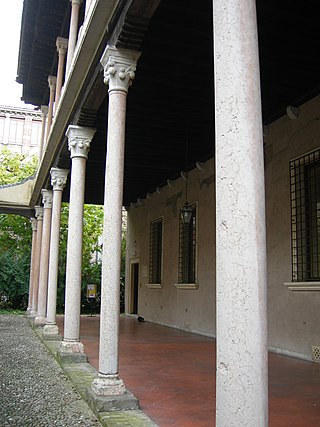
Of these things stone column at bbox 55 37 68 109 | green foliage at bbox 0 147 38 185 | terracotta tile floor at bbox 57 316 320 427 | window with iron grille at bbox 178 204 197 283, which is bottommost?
terracotta tile floor at bbox 57 316 320 427

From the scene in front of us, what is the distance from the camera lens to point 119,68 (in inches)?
209

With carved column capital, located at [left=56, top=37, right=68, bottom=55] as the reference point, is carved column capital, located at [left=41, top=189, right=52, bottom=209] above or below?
below

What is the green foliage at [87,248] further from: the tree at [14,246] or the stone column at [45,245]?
the stone column at [45,245]

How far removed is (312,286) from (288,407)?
10.3ft

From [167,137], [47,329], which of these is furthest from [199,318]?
[167,137]

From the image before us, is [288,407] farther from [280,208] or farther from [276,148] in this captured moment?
[276,148]

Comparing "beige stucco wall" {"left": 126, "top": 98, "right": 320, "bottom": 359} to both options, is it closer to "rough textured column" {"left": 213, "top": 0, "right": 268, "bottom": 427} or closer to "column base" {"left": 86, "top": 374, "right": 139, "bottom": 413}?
"column base" {"left": 86, "top": 374, "right": 139, "bottom": 413}

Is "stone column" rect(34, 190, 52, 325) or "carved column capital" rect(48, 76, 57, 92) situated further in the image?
"carved column capital" rect(48, 76, 57, 92)

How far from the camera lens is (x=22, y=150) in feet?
161

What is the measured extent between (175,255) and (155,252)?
2478mm

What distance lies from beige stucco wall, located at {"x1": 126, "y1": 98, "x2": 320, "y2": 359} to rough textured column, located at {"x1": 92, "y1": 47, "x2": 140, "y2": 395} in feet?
13.1

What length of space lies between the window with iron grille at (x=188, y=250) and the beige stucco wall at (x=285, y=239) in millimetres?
3858

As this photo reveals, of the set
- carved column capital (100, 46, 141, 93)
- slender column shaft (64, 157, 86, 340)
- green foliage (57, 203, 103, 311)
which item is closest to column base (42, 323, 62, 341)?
slender column shaft (64, 157, 86, 340)

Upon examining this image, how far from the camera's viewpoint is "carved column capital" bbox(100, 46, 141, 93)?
531cm
